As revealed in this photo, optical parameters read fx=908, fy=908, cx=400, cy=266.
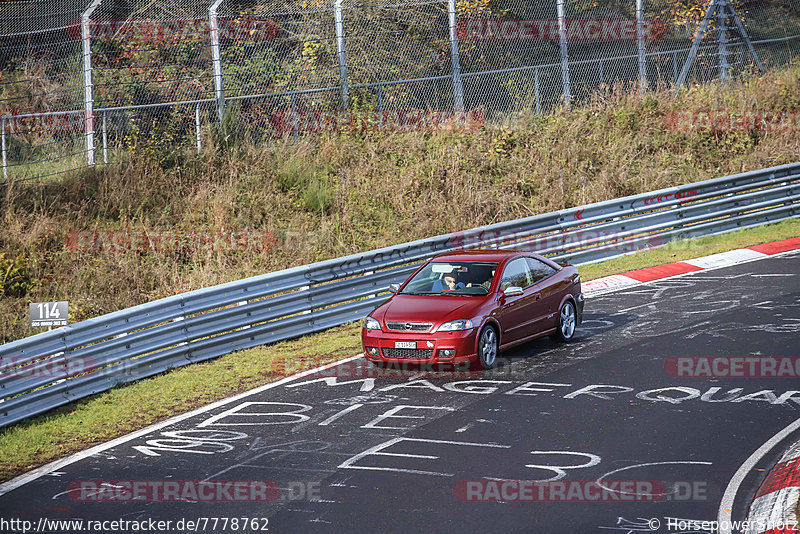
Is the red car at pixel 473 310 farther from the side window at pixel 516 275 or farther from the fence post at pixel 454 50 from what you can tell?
the fence post at pixel 454 50

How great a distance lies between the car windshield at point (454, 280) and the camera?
12516mm

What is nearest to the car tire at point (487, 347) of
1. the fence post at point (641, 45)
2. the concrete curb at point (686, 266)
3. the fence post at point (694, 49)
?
the concrete curb at point (686, 266)

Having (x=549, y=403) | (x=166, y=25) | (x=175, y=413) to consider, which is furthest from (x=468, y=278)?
(x=166, y=25)

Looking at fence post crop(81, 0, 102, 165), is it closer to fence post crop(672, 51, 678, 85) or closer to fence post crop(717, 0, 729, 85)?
fence post crop(672, 51, 678, 85)

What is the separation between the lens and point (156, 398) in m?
11.4

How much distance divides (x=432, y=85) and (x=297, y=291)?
30.7ft

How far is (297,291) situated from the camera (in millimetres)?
14555

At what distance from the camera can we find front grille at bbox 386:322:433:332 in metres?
11.6

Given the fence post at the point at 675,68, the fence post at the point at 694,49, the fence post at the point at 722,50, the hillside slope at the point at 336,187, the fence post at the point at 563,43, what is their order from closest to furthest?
the hillside slope at the point at 336,187
the fence post at the point at 563,43
the fence post at the point at 694,49
the fence post at the point at 675,68
the fence post at the point at 722,50

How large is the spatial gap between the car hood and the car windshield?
0.71 feet

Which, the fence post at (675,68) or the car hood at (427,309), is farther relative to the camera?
the fence post at (675,68)

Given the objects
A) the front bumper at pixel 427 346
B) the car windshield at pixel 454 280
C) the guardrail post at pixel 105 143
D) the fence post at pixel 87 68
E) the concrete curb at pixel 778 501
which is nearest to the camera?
the concrete curb at pixel 778 501

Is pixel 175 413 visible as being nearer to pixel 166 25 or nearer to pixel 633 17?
pixel 166 25

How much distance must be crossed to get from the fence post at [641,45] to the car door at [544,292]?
13.8 m
